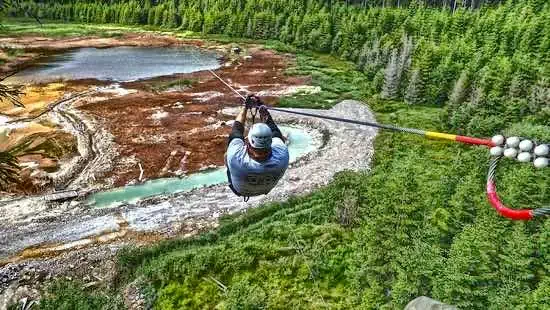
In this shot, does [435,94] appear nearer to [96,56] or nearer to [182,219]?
[182,219]

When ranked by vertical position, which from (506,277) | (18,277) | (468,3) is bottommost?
(18,277)

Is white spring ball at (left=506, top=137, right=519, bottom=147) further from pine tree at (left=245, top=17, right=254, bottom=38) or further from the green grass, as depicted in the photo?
pine tree at (left=245, top=17, right=254, bottom=38)

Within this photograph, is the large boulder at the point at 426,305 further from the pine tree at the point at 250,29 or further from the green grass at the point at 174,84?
the pine tree at the point at 250,29

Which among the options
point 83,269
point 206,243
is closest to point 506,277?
point 206,243

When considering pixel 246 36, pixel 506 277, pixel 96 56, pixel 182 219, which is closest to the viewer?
pixel 506 277

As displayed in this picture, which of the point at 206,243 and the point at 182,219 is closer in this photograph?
the point at 206,243

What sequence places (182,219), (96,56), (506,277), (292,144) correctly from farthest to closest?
(96,56)
(292,144)
(182,219)
(506,277)

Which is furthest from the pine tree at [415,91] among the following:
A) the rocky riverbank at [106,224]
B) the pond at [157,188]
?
the pond at [157,188]
